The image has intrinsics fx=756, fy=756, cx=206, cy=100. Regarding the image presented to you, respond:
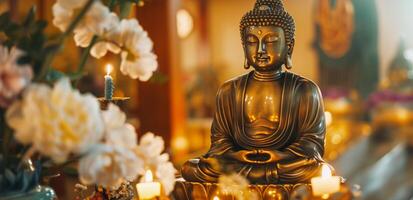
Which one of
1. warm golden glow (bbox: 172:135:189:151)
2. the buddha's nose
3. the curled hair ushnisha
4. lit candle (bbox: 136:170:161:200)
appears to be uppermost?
the curled hair ushnisha

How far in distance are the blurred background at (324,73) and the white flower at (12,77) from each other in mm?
4341

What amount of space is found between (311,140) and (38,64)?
1.17 meters

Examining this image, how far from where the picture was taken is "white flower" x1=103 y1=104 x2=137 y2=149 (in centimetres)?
112

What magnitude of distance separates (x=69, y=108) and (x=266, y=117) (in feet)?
4.05

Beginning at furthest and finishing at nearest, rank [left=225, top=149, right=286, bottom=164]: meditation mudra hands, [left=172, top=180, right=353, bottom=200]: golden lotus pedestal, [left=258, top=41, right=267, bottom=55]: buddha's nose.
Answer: [left=258, top=41, right=267, bottom=55]: buddha's nose < [left=225, top=149, right=286, bottom=164]: meditation mudra hands < [left=172, top=180, right=353, bottom=200]: golden lotus pedestal

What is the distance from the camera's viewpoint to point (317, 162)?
6.85ft

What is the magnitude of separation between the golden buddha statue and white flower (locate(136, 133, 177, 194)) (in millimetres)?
828

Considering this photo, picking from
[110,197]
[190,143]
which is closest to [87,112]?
[110,197]

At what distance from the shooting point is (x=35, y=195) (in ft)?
4.04

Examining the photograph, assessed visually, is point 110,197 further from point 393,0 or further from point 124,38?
point 393,0

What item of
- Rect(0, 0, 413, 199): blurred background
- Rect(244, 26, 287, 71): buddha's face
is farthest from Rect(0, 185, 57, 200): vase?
Rect(0, 0, 413, 199): blurred background

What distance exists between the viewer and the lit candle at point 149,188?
1.49 m

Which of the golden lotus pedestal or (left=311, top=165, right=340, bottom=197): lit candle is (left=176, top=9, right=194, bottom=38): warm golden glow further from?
(left=311, top=165, right=340, bottom=197): lit candle

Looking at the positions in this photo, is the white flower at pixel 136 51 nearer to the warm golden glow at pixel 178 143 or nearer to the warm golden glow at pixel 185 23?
the warm golden glow at pixel 178 143
